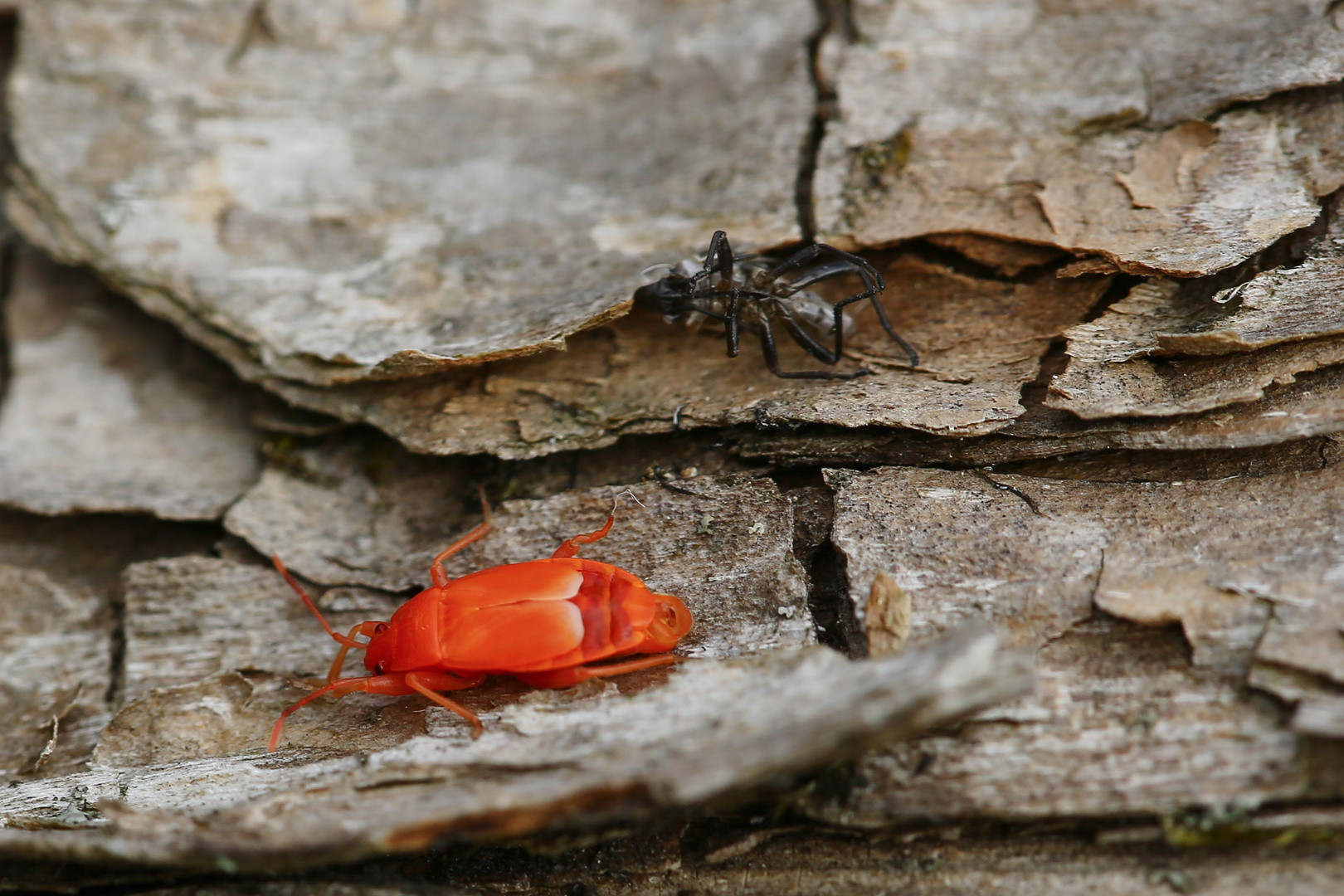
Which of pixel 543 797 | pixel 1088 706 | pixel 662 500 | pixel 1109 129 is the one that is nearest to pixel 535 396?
pixel 662 500

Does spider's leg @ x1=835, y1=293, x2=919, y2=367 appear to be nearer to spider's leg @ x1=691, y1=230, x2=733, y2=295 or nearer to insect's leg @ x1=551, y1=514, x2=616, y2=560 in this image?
spider's leg @ x1=691, y1=230, x2=733, y2=295

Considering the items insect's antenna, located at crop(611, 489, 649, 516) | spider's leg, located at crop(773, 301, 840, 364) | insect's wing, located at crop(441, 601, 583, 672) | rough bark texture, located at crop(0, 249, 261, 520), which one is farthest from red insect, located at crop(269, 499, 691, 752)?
spider's leg, located at crop(773, 301, 840, 364)

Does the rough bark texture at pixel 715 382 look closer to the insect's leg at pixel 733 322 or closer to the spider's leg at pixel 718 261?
the insect's leg at pixel 733 322

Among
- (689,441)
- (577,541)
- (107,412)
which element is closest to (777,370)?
(689,441)

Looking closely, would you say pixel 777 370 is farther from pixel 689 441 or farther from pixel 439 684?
pixel 439 684

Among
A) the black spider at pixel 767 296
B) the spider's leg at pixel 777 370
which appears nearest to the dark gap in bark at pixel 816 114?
the black spider at pixel 767 296

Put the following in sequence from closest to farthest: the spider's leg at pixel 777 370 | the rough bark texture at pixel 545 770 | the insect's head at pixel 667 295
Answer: the rough bark texture at pixel 545 770 → the spider's leg at pixel 777 370 → the insect's head at pixel 667 295
